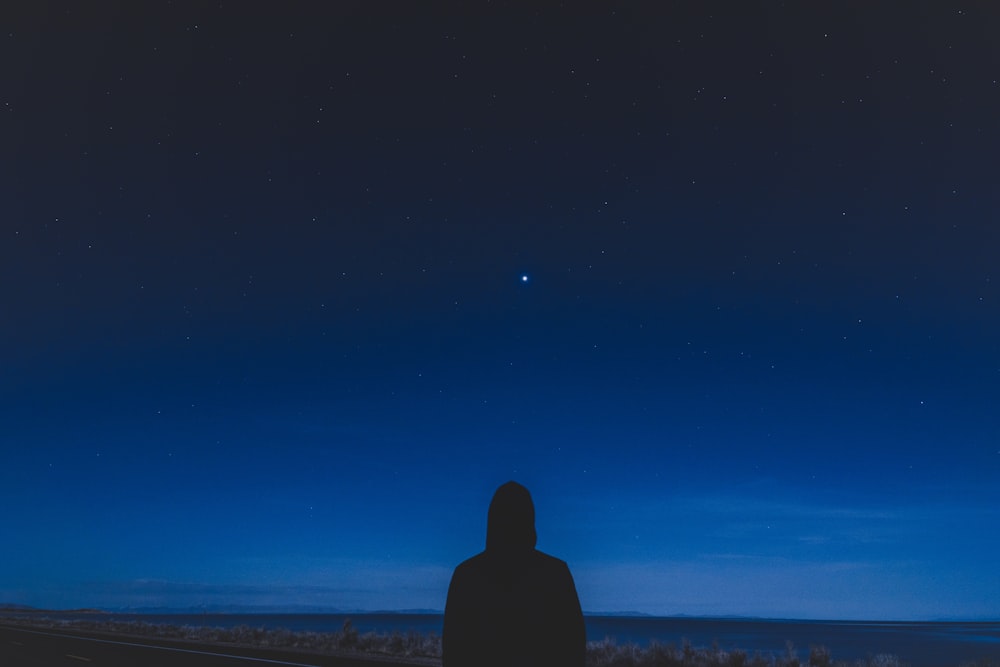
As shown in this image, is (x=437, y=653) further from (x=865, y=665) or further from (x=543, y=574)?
(x=543, y=574)

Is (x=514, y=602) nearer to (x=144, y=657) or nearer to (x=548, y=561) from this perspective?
(x=548, y=561)

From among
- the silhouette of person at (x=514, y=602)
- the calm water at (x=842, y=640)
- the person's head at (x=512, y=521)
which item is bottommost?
→ the calm water at (x=842, y=640)

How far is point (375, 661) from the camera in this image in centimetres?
2205

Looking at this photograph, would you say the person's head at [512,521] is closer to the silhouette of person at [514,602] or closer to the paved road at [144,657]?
the silhouette of person at [514,602]

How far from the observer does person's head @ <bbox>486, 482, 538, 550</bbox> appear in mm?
3729

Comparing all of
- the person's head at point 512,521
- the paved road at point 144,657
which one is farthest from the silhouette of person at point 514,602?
the paved road at point 144,657

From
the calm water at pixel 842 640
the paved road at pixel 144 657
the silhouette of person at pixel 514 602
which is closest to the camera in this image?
the silhouette of person at pixel 514 602

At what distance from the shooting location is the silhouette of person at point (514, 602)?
3660 mm

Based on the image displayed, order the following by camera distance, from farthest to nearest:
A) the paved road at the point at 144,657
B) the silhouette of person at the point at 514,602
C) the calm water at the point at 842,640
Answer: the calm water at the point at 842,640, the paved road at the point at 144,657, the silhouette of person at the point at 514,602

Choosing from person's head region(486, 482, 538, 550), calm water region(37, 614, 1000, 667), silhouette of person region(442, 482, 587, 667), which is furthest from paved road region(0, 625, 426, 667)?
person's head region(486, 482, 538, 550)

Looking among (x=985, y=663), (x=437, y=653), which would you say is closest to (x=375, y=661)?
(x=437, y=653)

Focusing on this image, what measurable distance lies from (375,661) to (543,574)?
20103mm

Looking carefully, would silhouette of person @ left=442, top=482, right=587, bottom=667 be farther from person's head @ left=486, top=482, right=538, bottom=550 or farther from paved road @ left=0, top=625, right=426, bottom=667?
paved road @ left=0, top=625, right=426, bottom=667

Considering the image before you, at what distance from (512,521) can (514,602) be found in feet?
1.11
